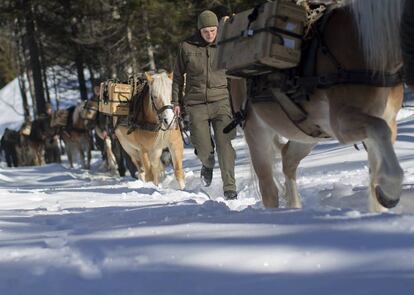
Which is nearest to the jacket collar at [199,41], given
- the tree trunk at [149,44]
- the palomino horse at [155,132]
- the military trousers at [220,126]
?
the military trousers at [220,126]

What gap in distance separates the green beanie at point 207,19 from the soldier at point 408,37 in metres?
4.23

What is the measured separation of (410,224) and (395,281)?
2.25 feet

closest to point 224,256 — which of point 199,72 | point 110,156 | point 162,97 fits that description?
point 199,72

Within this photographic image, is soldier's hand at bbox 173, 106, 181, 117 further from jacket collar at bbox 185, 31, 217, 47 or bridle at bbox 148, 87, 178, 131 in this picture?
jacket collar at bbox 185, 31, 217, 47

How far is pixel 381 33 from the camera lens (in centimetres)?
409

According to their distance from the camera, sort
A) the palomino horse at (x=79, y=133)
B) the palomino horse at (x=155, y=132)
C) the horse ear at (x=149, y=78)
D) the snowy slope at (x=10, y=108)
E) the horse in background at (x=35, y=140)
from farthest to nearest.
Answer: the snowy slope at (x=10, y=108) → the horse in background at (x=35, y=140) → the palomino horse at (x=79, y=133) → the horse ear at (x=149, y=78) → the palomino horse at (x=155, y=132)

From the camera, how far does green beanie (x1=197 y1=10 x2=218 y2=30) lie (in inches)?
309

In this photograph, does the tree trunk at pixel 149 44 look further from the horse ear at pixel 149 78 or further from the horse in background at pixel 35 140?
the horse ear at pixel 149 78

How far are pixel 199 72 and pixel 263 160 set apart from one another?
2621 mm

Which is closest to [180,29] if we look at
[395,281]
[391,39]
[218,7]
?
[218,7]

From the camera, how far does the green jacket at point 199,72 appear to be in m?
8.27

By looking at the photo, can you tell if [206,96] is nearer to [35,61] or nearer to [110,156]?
[110,156]

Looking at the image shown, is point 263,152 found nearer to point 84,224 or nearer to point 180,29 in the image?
point 84,224

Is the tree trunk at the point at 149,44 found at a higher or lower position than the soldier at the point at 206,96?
lower
